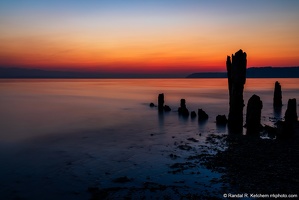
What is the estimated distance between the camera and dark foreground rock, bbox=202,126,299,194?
9336 mm

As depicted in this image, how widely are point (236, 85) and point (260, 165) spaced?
8641 millimetres

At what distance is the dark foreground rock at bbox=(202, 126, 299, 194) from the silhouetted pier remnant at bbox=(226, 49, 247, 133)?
352 centimetres

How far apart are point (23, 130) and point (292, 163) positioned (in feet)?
68.1

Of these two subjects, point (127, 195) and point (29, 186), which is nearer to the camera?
point (127, 195)

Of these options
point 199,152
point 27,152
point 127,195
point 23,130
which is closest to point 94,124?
point 23,130

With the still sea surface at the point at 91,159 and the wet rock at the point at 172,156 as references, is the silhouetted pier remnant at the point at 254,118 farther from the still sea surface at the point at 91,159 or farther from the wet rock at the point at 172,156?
the wet rock at the point at 172,156

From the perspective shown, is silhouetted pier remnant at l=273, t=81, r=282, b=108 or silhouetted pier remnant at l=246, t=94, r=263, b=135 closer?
silhouetted pier remnant at l=246, t=94, r=263, b=135

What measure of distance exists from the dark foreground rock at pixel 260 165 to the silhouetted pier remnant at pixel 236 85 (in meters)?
3.52

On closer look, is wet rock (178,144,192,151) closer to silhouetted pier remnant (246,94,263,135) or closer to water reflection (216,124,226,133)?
silhouetted pier remnant (246,94,263,135)

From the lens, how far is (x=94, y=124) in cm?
2689

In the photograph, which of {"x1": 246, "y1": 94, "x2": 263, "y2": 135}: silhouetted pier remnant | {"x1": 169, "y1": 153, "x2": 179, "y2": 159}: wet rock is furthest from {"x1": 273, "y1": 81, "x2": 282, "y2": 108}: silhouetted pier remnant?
{"x1": 169, "y1": 153, "x2": 179, "y2": 159}: wet rock

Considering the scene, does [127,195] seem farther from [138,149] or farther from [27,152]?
[27,152]

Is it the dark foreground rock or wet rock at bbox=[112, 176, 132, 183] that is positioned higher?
the dark foreground rock

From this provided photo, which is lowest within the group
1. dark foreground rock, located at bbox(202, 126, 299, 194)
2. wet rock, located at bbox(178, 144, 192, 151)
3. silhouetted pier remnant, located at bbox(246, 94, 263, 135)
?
wet rock, located at bbox(178, 144, 192, 151)
